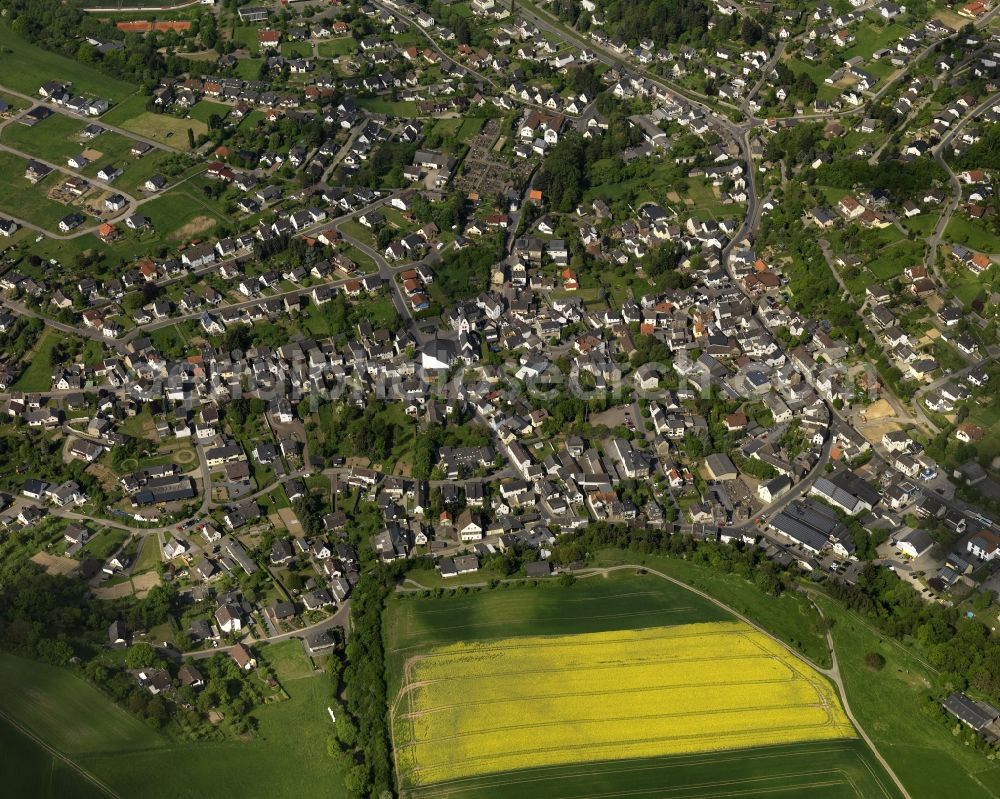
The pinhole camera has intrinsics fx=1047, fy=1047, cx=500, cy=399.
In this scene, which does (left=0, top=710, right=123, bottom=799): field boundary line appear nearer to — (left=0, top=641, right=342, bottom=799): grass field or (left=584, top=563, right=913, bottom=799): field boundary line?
(left=0, top=641, right=342, bottom=799): grass field

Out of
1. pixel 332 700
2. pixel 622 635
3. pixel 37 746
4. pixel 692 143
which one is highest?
pixel 692 143

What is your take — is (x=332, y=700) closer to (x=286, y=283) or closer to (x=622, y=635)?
(x=622, y=635)

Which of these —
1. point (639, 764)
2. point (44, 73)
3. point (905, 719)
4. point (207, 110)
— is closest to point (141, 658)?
point (639, 764)

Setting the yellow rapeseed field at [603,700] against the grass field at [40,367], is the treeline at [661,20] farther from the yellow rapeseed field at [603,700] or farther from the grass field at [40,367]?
the yellow rapeseed field at [603,700]

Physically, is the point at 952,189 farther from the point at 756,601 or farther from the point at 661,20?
the point at 756,601

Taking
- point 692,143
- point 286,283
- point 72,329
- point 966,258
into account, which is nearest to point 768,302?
point 966,258

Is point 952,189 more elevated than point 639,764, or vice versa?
point 952,189
